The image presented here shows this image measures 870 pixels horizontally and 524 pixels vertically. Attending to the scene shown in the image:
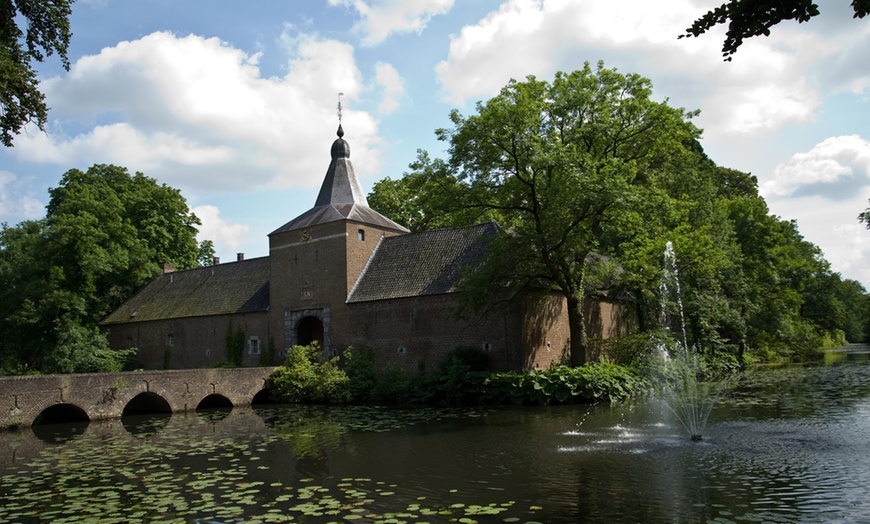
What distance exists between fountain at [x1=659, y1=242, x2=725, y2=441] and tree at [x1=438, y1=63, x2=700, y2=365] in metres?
2.36

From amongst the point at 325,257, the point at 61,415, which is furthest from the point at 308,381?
the point at 61,415

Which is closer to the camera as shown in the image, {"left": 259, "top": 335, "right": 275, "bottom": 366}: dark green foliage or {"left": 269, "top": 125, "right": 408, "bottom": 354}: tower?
{"left": 269, "top": 125, "right": 408, "bottom": 354}: tower

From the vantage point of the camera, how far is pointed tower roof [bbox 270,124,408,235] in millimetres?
26828

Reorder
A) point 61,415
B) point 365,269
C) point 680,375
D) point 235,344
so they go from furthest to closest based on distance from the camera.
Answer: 1. point 235,344
2. point 365,269
3. point 680,375
4. point 61,415

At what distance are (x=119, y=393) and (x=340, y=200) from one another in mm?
11916

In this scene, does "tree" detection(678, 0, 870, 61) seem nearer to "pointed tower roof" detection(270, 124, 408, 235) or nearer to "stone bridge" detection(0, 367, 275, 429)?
"stone bridge" detection(0, 367, 275, 429)

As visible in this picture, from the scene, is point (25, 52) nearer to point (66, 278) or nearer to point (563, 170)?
point (563, 170)

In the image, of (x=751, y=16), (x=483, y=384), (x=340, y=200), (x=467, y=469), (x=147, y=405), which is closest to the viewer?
(x=751, y=16)

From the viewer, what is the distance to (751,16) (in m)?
4.76

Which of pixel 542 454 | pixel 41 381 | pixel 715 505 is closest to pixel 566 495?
pixel 715 505

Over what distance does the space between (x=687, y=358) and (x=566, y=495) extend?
19.1 meters

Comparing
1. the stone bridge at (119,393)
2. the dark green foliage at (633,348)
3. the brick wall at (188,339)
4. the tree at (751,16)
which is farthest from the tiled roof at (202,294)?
the tree at (751,16)

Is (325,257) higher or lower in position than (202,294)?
higher

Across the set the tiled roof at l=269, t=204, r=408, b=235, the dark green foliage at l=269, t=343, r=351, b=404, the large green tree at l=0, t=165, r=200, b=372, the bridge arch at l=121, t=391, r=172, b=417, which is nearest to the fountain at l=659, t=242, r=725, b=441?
the dark green foliage at l=269, t=343, r=351, b=404
